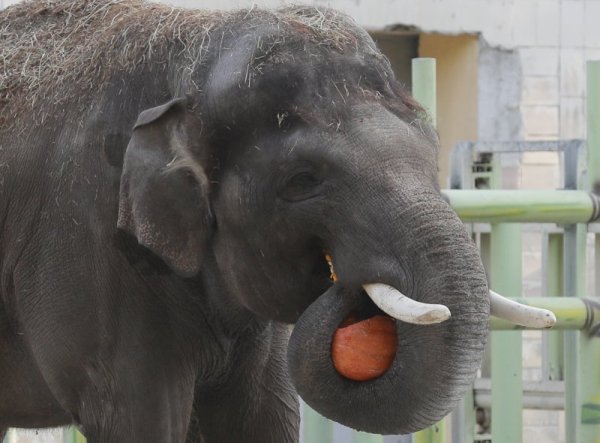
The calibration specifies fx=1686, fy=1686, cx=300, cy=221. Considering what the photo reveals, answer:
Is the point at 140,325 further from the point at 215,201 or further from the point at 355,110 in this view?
the point at 355,110

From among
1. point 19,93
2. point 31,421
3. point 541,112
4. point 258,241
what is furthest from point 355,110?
point 541,112

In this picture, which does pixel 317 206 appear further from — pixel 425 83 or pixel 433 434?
pixel 433 434

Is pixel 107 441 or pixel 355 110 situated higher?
pixel 355 110

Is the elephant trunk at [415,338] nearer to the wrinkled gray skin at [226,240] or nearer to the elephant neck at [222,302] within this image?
the wrinkled gray skin at [226,240]

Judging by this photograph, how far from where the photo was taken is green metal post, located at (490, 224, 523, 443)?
18.9 ft

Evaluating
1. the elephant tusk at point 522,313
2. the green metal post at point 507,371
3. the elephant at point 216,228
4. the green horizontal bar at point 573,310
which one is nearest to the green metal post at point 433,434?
the green metal post at point 507,371

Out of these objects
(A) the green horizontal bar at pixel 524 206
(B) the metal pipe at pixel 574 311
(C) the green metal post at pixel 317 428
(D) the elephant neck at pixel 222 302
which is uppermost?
(D) the elephant neck at pixel 222 302

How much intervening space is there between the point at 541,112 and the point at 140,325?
23.9 feet

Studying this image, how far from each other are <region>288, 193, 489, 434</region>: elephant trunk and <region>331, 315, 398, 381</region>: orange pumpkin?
2 cm

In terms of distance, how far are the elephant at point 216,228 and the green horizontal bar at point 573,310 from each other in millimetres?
1189

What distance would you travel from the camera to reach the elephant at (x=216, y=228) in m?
3.91

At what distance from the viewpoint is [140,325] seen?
441cm

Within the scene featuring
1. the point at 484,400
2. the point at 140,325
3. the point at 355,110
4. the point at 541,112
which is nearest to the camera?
the point at 355,110

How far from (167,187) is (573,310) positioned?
194 cm
